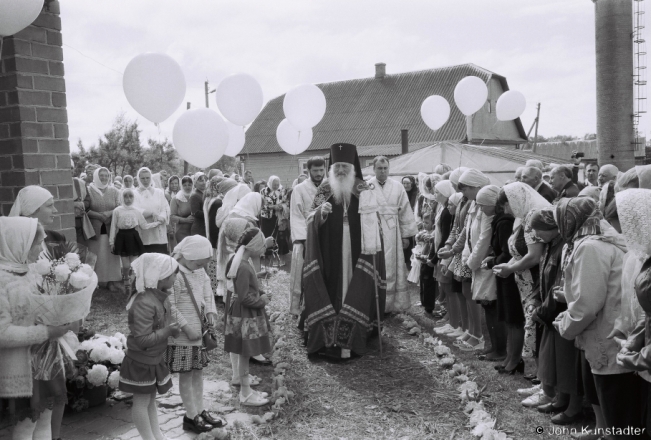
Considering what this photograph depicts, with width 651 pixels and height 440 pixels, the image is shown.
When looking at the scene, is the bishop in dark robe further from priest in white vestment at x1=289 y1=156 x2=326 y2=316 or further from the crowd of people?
priest in white vestment at x1=289 y1=156 x2=326 y2=316

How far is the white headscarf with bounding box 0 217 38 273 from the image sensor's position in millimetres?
2771

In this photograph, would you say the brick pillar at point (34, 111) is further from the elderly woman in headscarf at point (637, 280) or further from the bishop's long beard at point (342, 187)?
the elderly woman in headscarf at point (637, 280)

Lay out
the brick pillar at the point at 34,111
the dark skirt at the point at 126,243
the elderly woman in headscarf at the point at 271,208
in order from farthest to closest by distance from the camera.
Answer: the elderly woman in headscarf at the point at 271,208 → the dark skirt at the point at 126,243 → the brick pillar at the point at 34,111

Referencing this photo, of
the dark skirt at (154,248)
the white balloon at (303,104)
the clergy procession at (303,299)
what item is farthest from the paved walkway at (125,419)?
the white balloon at (303,104)

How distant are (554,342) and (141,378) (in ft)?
9.27

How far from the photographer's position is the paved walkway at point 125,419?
3.74 m

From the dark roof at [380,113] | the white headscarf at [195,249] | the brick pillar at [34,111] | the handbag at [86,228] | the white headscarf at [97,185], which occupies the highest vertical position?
the dark roof at [380,113]

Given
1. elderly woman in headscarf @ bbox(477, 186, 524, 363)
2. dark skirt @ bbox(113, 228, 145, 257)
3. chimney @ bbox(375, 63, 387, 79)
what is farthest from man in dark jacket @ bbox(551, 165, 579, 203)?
chimney @ bbox(375, 63, 387, 79)

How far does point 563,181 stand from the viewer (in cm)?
677

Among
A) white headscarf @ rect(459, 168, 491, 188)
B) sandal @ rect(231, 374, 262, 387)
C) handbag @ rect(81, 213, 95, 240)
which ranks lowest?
sandal @ rect(231, 374, 262, 387)

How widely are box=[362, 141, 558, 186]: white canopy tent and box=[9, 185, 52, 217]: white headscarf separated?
10106 mm

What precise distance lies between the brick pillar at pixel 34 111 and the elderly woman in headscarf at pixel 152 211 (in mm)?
4849

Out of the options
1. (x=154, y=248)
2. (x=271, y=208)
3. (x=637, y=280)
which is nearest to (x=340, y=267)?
(x=637, y=280)

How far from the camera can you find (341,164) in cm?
571
